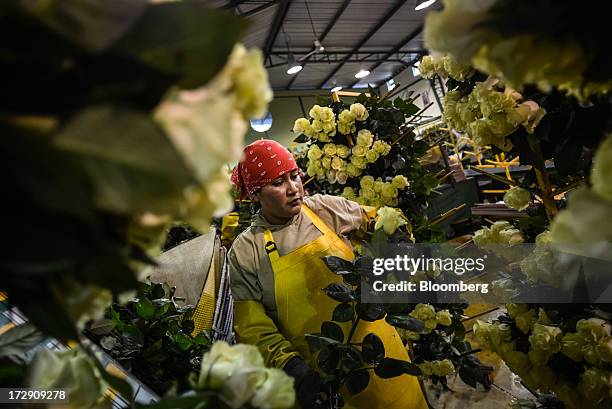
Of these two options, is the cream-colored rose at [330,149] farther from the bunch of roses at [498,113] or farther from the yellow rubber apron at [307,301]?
the bunch of roses at [498,113]

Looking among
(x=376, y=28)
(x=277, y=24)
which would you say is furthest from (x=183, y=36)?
(x=376, y=28)

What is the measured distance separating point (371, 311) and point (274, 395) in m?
0.77

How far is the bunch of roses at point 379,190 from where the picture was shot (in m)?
2.25

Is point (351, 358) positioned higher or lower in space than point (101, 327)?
lower

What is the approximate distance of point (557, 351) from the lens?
3.27 feet

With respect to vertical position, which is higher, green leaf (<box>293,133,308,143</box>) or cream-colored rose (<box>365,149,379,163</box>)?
green leaf (<box>293,133,308,143</box>)

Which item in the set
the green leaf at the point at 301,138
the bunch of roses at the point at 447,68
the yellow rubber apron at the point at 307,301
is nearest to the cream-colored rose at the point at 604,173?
the bunch of roses at the point at 447,68

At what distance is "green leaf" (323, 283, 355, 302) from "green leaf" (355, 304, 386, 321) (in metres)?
0.04

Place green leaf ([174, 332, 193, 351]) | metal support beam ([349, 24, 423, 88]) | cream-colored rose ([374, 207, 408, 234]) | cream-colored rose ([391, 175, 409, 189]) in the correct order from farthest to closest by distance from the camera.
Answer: metal support beam ([349, 24, 423, 88]), cream-colored rose ([391, 175, 409, 189]), cream-colored rose ([374, 207, 408, 234]), green leaf ([174, 332, 193, 351])

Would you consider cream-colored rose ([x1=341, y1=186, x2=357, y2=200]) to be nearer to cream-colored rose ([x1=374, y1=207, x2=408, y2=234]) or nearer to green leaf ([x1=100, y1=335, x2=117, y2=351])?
cream-colored rose ([x1=374, y1=207, x2=408, y2=234])

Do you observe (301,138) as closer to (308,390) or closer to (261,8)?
(308,390)

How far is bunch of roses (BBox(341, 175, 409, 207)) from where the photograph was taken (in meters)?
2.25

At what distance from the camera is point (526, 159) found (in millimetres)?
1076

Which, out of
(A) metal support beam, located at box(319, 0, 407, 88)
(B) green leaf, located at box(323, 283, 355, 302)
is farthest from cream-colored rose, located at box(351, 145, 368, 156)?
(A) metal support beam, located at box(319, 0, 407, 88)
